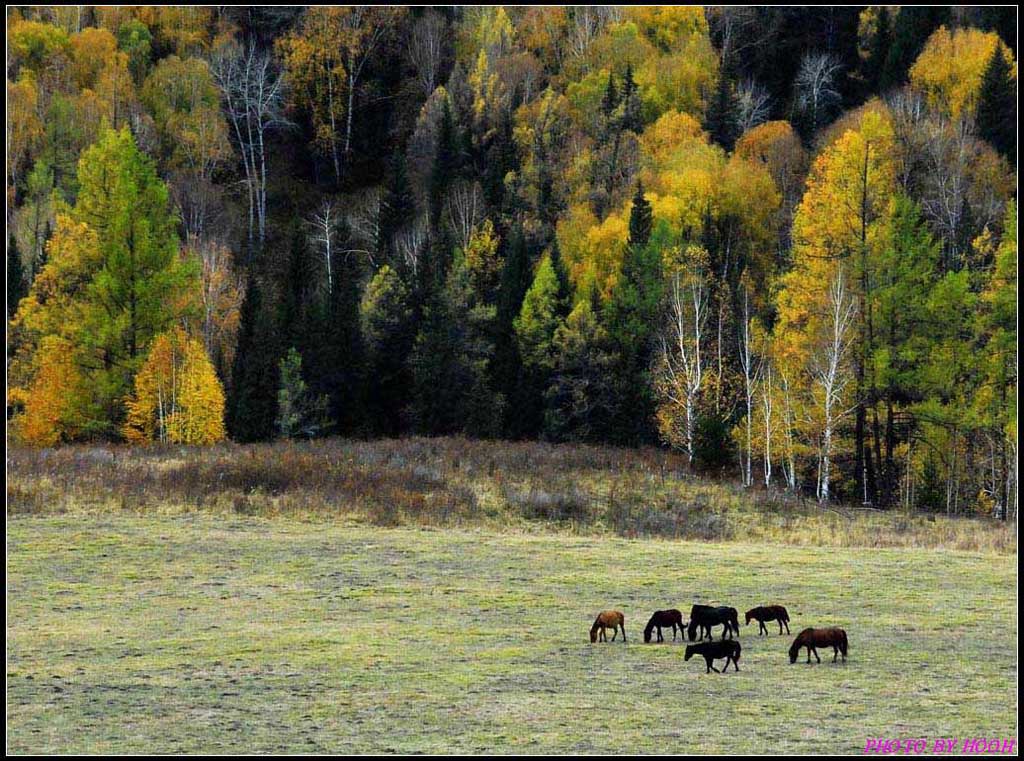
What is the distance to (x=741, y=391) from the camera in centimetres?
5631

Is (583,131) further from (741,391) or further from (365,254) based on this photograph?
(741,391)

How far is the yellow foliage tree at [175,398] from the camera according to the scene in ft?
169

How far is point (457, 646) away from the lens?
18.4 metres

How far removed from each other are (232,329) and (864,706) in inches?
2601

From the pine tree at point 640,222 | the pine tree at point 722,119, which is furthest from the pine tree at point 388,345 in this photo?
the pine tree at point 722,119

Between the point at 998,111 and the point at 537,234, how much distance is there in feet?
101

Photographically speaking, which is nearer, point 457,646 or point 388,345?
point 457,646

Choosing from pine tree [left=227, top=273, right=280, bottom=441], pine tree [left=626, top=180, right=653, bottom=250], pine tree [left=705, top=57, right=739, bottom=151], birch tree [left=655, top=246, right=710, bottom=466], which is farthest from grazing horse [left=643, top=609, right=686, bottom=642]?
pine tree [left=705, top=57, right=739, bottom=151]

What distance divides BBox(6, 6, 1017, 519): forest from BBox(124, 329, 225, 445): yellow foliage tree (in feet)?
0.52

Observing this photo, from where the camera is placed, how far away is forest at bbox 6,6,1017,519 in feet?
156

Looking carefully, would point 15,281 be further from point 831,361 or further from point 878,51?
point 878,51

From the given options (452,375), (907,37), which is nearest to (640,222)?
(452,375)

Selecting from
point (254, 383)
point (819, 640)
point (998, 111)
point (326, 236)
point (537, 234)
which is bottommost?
point (819, 640)

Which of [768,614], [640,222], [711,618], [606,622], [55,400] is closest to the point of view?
[711,618]
